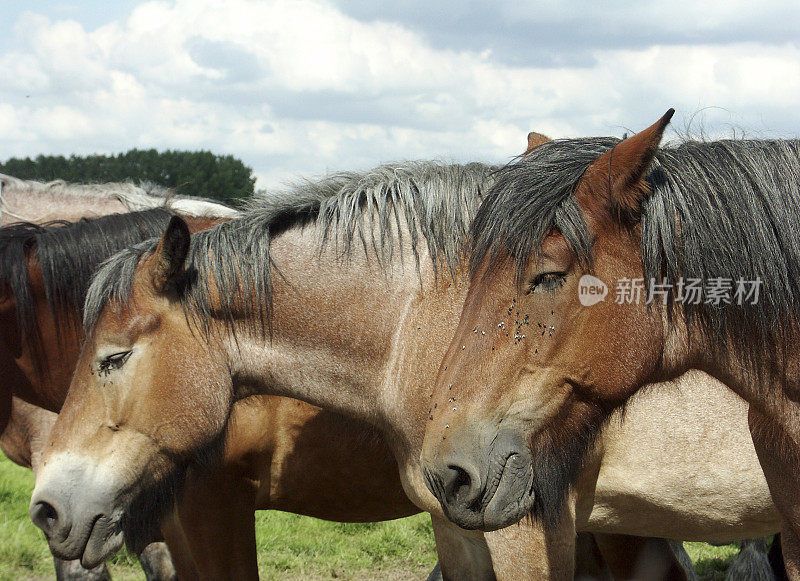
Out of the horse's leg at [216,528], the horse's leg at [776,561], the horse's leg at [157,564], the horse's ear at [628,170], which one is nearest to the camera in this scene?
the horse's ear at [628,170]

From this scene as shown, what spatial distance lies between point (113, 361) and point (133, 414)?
244mm

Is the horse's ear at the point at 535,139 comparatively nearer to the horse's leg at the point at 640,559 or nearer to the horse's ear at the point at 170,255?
the horse's ear at the point at 170,255

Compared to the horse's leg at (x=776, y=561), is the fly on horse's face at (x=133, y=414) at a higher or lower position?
higher

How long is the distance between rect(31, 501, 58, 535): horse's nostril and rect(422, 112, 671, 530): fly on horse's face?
1816 millimetres

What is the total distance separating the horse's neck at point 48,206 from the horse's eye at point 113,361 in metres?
2.91

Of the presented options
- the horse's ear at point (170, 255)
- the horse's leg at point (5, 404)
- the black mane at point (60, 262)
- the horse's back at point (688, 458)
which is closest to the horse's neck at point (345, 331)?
the horse's ear at point (170, 255)

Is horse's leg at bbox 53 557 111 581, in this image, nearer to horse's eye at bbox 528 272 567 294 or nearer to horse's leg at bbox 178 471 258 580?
horse's leg at bbox 178 471 258 580

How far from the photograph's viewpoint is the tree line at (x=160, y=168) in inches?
679

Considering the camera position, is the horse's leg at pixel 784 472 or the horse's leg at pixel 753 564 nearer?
the horse's leg at pixel 784 472

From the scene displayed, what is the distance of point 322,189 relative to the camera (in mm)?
3369

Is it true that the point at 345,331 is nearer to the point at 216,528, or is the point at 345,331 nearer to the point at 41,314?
the point at 216,528

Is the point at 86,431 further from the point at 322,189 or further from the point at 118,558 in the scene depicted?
the point at 118,558

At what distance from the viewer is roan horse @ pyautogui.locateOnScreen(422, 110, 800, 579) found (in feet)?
7.15

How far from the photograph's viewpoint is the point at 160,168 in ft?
63.4
